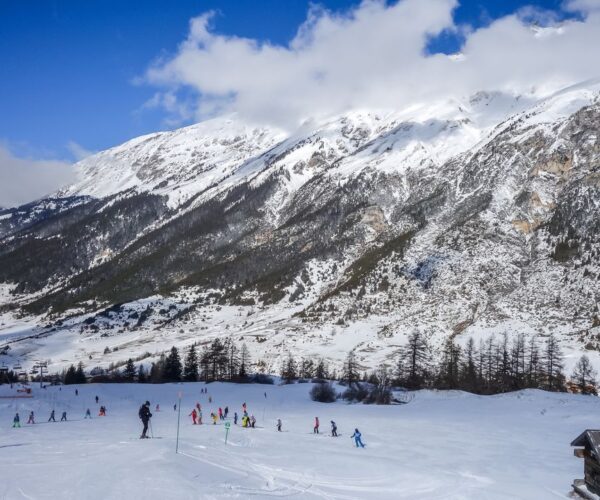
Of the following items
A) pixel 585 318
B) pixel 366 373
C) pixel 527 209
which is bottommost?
pixel 366 373

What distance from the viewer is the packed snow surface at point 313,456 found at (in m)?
19.3

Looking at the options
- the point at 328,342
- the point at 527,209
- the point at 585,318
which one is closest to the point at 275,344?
the point at 328,342

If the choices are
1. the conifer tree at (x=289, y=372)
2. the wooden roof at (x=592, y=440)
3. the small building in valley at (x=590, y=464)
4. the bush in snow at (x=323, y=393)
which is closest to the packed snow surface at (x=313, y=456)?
the small building in valley at (x=590, y=464)

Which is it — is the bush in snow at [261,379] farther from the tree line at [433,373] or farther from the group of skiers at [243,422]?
the group of skiers at [243,422]

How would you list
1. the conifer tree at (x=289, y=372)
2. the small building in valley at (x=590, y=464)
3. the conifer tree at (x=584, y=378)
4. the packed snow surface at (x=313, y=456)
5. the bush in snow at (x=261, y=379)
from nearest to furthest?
1. the small building in valley at (x=590, y=464)
2. the packed snow surface at (x=313, y=456)
3. the conifer tree at (x=584, y=378)
4. the bush in snow at (x=261, y=379)
5. the conifer tree at (x=289, y=372)

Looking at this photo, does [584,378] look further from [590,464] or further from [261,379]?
[590,464]

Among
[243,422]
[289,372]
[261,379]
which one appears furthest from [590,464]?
[289,372]

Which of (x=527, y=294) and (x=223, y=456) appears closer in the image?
(x=223, y=456)

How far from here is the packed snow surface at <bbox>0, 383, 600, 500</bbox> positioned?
759 inches

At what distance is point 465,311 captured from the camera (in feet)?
507

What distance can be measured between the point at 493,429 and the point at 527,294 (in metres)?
124

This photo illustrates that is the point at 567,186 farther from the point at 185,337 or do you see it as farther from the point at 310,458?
the point at 310,458

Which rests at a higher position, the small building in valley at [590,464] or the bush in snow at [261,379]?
the small building in valley at [590,464]

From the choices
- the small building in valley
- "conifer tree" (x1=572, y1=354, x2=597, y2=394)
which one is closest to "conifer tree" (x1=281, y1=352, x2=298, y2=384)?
"conifer tree" (x1=572, y1=354, x2=597, y2=394)
